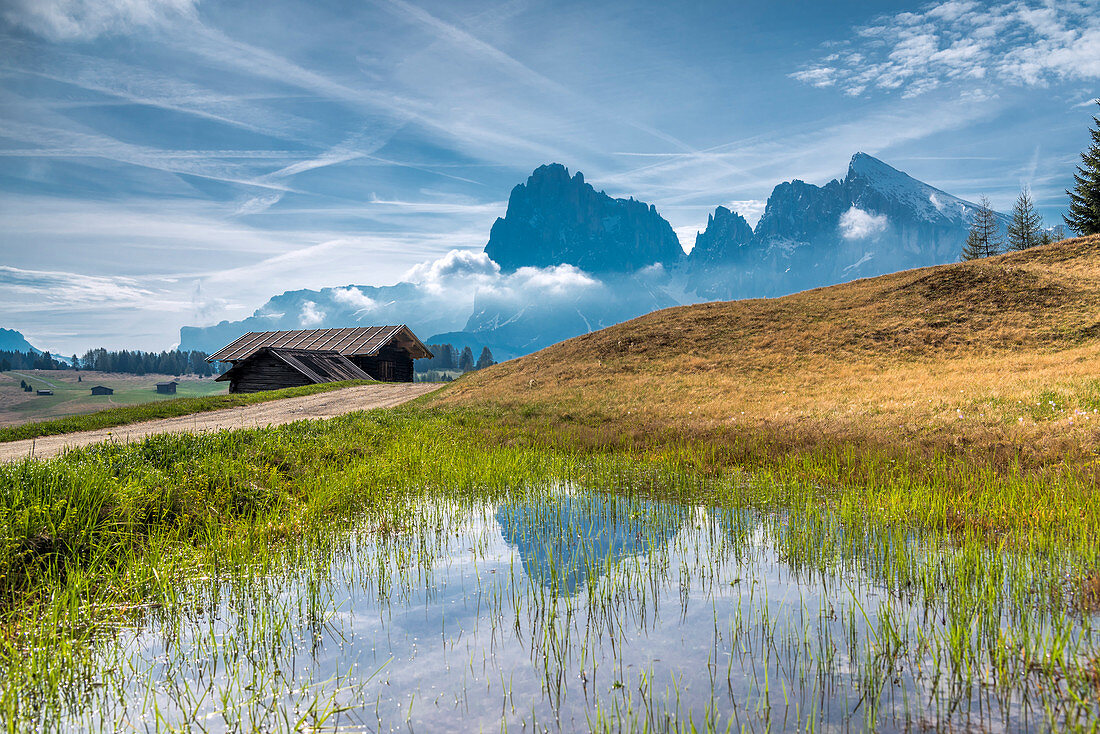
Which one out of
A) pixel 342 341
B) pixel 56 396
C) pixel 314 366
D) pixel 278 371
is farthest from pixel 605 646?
pixel 56 396

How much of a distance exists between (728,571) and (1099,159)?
72.0 meters

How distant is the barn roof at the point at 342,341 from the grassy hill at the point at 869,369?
69.4ft

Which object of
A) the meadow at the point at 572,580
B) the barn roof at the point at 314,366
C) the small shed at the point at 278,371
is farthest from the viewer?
the small shed at the point at 278,371

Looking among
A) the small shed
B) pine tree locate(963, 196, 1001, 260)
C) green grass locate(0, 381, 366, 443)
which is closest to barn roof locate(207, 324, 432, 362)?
the small shed

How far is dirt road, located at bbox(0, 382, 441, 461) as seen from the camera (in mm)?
16883

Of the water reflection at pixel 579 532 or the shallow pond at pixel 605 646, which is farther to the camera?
the water reflection at pixel 579 532

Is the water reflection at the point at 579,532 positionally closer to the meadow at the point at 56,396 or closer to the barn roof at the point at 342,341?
the barn roof at the point at 342,341

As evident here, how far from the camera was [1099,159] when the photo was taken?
52938 millimetres

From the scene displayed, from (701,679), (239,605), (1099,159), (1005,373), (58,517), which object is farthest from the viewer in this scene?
(1099,159)

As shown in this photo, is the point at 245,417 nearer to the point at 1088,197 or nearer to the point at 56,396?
the point at 1088,197

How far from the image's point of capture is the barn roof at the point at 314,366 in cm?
4450

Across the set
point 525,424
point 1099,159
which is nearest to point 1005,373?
point 525,424

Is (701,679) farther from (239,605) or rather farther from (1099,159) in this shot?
(1099,159)

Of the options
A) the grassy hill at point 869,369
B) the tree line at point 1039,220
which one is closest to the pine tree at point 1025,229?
the tree line at point 1039,220
